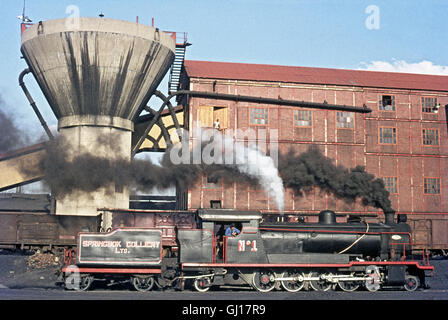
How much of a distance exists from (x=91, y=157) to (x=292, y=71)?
16.2m

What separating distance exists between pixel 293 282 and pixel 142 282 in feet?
18.7

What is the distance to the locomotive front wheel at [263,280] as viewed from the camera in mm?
17781

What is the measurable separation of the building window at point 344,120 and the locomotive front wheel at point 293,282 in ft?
57.0

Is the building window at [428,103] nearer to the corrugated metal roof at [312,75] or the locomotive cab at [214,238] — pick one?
the corrugated metal roof at [312,75]

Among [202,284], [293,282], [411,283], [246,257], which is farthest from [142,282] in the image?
[411,283]

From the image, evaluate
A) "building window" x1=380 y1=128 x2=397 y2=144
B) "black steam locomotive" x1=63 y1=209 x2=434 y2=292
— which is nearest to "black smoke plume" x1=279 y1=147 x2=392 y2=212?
"building window" x1=380 y1=128 x2=397 y2=144

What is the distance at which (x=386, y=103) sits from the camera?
113ft

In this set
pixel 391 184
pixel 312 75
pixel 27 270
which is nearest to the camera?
pixel 27 270

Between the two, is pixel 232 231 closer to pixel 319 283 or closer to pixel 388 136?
pixel 319 283

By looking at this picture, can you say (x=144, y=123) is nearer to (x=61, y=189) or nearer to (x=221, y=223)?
(x=61, y=189)

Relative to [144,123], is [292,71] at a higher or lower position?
higher

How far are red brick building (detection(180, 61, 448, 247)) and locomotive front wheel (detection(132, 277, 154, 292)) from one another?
13196mm

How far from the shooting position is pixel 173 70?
37.2 m
